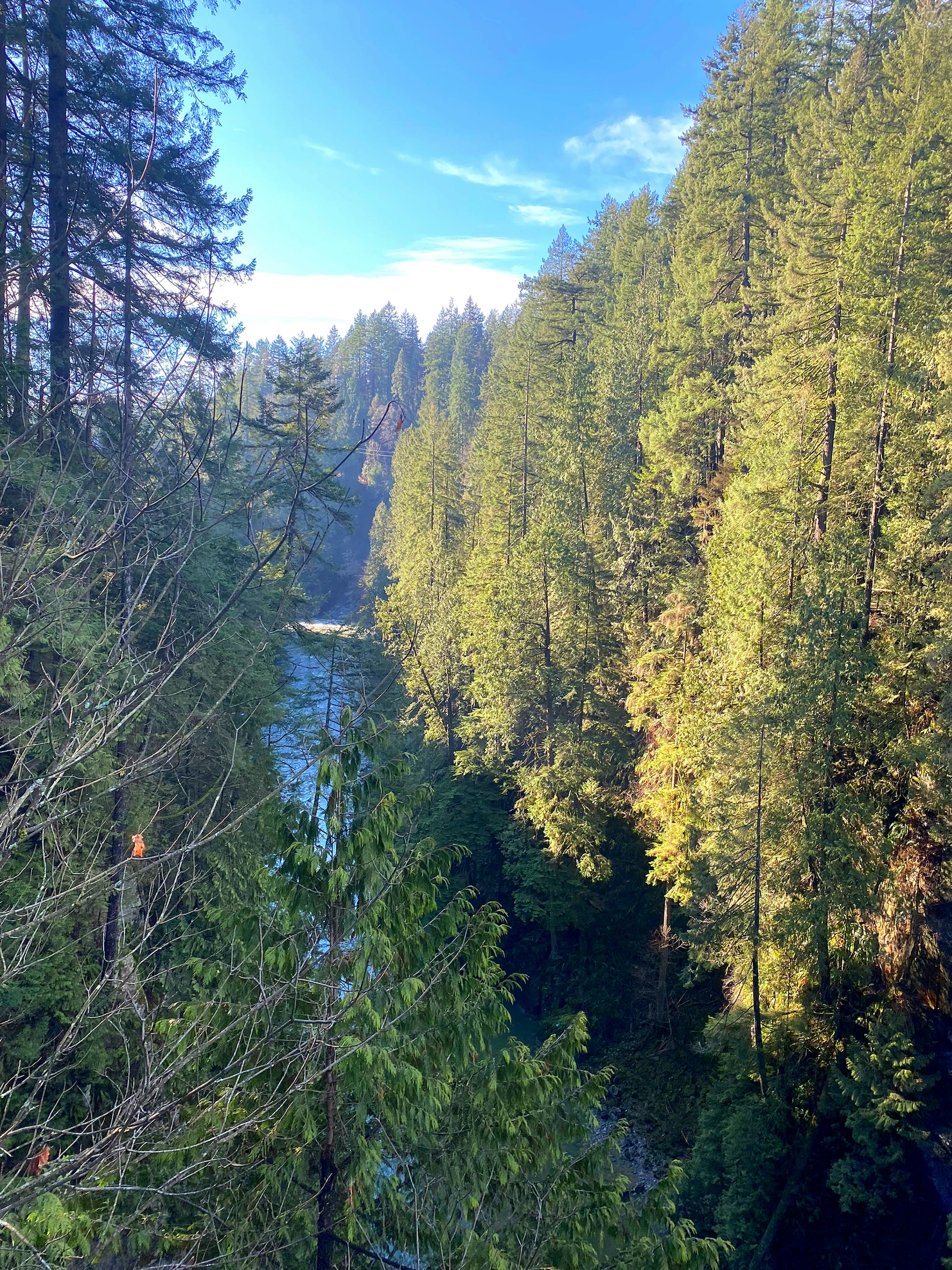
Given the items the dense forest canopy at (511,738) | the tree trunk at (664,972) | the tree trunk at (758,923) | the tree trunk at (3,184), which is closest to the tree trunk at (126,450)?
the dense forest canopy at (511,738)

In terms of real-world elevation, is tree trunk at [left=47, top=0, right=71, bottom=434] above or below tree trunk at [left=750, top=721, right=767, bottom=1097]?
above

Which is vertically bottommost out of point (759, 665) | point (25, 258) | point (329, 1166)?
point (329, 1166)

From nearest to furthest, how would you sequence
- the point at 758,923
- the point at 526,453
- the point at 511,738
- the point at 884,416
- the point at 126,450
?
the point at 126,450 < the point at 758,923 < the point at 884,416 < the point at 511,738 < the point at 526,453

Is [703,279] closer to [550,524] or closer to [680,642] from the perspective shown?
[550,524]

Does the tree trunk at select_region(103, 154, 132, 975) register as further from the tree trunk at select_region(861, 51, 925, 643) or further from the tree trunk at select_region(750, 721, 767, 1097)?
the tree trunk at select_region(861, 51, 925, 643)

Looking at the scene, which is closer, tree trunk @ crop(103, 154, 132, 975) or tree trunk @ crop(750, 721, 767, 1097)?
tree trunk @ crop(103, 154, 132, 975)

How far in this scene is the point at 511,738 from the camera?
19438 millimetres

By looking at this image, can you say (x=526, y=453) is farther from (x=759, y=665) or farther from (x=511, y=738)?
(x=759, y=665)

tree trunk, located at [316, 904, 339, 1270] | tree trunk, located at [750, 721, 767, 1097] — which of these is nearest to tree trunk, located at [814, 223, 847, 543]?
tree trunk, located at [750, 721, 767, 1097]

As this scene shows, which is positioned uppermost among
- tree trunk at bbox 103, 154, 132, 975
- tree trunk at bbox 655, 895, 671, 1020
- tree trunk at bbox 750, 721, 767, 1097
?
tree trunk at bbox 103, 154, 132, 975

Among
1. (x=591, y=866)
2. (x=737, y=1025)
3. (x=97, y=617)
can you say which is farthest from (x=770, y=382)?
(x=97, y=617)

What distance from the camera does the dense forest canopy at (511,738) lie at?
3.67 metres

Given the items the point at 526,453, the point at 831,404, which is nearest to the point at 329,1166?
the point at 831,404

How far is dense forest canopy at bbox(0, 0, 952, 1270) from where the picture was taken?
367cm
